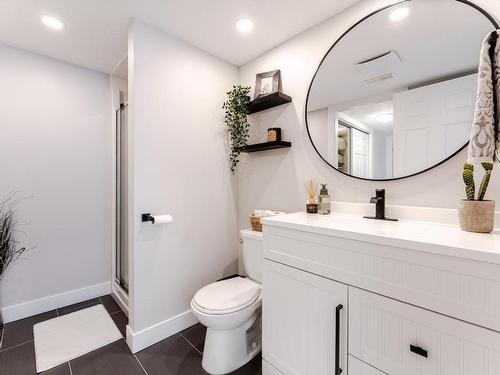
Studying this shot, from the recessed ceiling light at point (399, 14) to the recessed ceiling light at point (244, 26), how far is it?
3.02 feet

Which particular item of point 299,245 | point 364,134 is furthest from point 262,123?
point 299,245

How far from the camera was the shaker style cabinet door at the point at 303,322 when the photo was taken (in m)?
1.06

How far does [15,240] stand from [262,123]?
2387mm

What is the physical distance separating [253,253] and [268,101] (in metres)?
1.22

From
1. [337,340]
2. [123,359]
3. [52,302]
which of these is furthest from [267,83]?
[52,302]

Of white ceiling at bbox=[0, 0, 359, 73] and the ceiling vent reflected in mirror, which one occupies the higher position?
white ceiling at bbox=[0, 0, 359, 73]

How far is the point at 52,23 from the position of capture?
1732mm

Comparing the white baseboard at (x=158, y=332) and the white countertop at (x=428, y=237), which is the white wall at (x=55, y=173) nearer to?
the white baseboard at (x=158, y=332)

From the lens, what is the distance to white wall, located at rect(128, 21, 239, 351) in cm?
171

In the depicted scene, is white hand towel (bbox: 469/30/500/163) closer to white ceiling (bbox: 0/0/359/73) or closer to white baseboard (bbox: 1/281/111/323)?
white ceiling (bbox: 0/0/359/73)

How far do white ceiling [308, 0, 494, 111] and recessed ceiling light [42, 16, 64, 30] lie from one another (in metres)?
1.92

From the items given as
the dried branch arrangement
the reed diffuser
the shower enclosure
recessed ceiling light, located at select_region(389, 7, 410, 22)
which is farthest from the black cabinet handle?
the dried branch arrangement

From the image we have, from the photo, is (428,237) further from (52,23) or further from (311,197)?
(52,23)

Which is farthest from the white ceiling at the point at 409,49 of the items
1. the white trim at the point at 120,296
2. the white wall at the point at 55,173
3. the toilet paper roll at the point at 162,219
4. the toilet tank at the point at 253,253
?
the white trim at the point at 120,296
